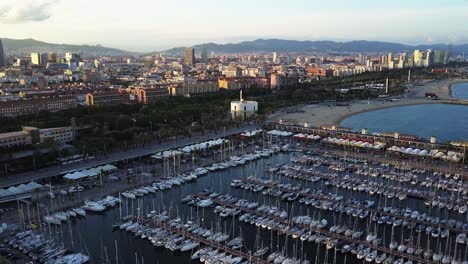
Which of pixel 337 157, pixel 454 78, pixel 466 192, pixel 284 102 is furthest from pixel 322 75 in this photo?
pixel 466 192

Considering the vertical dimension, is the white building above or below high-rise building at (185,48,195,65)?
below

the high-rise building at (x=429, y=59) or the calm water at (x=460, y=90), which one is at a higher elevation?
the high-rise building at (x=429, y=59)

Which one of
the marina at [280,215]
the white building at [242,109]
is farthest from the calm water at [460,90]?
the marina at [280,215]

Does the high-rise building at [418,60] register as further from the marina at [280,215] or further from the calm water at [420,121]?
→ the marina at [280,215]

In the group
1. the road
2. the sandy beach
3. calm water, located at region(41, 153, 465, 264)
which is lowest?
calm water, located at region(41, 153, 465, 264)

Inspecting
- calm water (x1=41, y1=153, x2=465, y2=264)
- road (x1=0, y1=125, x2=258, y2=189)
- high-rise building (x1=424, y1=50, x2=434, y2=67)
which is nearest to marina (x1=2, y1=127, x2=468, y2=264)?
calm water (x1=41, y1=153, x2=465, y2=264)

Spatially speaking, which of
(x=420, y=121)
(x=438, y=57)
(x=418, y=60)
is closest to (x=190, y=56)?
(x=418, y=60)

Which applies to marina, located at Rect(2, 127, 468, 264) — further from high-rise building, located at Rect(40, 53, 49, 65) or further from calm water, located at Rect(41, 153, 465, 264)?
high-rise building, located at Rect(40, 53, 49, 65)
